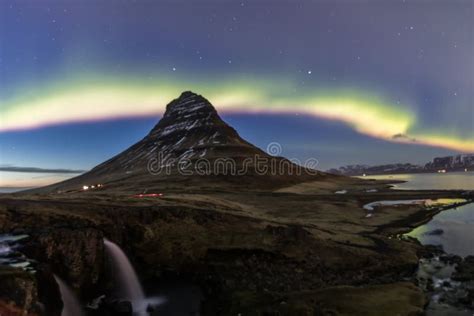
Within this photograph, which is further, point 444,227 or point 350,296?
point 444,227

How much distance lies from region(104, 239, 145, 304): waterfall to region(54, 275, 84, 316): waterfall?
606 centimetres

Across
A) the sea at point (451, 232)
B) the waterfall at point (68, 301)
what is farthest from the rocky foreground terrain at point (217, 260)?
the sea at point (451, 232)

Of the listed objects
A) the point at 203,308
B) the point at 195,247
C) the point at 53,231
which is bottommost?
the point at 203,308

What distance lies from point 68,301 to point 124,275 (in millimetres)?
9545

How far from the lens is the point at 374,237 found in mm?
62562

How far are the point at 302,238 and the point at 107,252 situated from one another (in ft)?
88.6

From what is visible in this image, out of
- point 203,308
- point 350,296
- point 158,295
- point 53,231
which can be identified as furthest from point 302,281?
point 53,231

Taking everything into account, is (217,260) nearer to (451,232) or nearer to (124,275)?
(124,275)

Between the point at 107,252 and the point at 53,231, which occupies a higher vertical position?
the point at 53,231

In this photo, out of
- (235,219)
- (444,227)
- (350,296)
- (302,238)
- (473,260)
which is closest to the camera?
(350,296)

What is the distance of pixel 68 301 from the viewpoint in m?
32.1

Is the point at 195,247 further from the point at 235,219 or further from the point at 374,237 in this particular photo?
the point at 374,237

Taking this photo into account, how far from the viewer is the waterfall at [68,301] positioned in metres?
31.1

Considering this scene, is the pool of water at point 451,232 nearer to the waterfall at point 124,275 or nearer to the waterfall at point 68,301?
the waterfall at point 124,275
